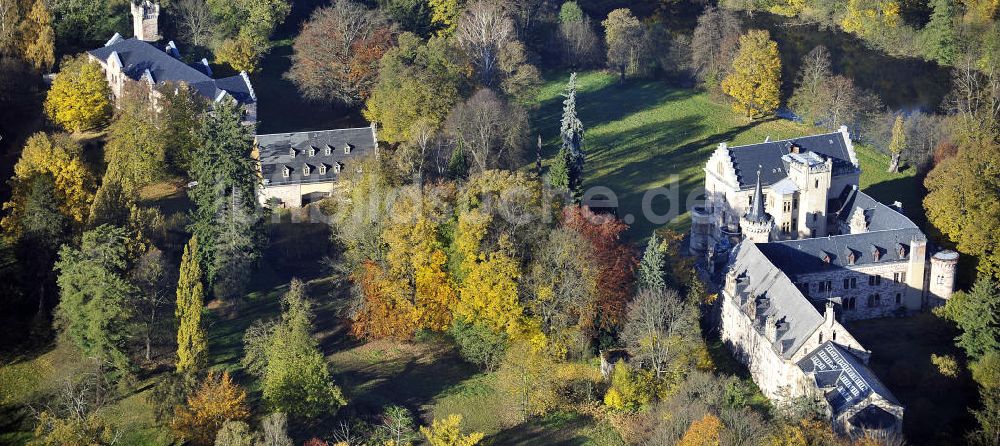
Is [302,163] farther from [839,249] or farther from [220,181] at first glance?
[839,249]

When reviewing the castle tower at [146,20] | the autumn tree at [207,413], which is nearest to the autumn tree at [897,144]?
the autumn tree at [207,413]

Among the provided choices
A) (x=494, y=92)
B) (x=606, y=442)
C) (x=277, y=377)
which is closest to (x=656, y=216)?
(x=494, y=92)

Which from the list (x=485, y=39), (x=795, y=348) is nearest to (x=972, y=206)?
(x=795, y=348)

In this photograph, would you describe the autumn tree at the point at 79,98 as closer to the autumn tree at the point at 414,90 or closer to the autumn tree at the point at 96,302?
the autumn tree at the point at 414,90

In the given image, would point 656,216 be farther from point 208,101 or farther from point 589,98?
point 208,101

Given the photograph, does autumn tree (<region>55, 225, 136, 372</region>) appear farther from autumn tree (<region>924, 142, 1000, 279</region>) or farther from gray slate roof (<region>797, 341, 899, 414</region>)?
autumn tree (<region>924, 142, 1000, 279</region>)

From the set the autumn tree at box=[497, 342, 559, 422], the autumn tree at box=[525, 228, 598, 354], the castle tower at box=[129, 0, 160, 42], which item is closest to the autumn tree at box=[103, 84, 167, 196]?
the castle tower at box=[129, 0, 160, 42]
